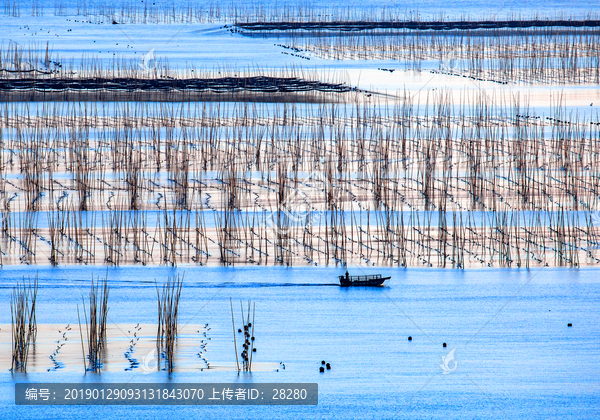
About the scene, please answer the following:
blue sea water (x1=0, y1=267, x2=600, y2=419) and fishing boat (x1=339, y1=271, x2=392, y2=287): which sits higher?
fishing boat (x1=339, y1=271, x2=392, y2=287)

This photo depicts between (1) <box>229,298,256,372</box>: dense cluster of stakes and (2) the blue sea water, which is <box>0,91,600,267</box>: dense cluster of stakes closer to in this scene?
(2) the blue sea water

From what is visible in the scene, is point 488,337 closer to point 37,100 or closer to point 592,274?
point 592,274

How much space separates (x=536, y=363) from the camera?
489 cm

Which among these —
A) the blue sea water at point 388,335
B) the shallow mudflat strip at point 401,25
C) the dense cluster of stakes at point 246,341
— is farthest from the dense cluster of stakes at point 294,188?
the shallow mudflat strip at point 401,25

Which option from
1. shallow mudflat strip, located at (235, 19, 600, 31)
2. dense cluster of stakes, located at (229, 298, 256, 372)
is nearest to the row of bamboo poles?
dense cluster of stakes, located at (229, 298, 256, 372)

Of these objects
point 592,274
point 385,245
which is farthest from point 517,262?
point 385,245

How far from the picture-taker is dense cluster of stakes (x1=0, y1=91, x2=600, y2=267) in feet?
23.0

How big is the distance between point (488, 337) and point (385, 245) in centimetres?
187

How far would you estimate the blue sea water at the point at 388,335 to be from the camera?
14.3 ft

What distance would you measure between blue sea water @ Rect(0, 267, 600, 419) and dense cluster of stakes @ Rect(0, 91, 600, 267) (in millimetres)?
417

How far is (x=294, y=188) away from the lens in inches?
336

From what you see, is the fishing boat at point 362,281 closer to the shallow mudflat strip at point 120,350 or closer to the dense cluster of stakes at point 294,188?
the dense cluster of stakes at point 294,188

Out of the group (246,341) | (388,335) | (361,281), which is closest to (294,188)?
(361,281)

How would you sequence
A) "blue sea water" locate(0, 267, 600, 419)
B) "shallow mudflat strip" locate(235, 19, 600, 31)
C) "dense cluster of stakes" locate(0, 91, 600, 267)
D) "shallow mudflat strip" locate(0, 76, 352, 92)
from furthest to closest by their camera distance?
1. "shallow mudflat strip" locate(235, 19, 600, 31)
2. "shallow mudflat strip" locate(0, 76, 352, 92)
3. "dense cluster of stakes" locate(0, 91, 600, 267)
4. "blue sea water" locate(0, 267, 600, 419)
